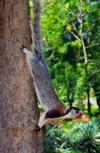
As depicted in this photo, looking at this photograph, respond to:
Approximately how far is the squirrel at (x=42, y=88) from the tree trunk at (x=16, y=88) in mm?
80

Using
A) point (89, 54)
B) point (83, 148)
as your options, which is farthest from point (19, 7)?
point (89, 54)

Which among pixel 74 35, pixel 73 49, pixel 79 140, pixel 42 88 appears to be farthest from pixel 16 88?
pixel 73 49

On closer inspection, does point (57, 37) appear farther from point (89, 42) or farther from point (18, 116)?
point (18, 116)

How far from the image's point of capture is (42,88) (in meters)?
1.70

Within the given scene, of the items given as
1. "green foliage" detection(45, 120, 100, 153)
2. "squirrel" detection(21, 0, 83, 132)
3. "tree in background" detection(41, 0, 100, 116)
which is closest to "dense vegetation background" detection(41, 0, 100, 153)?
"tree in background" detection(41, 0, 100, 116)

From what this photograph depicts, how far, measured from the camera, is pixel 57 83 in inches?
381

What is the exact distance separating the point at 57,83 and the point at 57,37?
3.23m

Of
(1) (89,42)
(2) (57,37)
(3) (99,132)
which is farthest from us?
(1) (89,42)

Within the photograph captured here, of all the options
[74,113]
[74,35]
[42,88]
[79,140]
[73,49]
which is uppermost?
[74,35]

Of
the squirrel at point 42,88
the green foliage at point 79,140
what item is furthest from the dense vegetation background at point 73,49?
the squirrel at point 42,88

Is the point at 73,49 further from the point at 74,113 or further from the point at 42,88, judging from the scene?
the point at 74,113

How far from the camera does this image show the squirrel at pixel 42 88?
1.56 metres

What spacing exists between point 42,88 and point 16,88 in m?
0.30

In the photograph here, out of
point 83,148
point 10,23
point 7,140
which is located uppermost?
point 10,23
